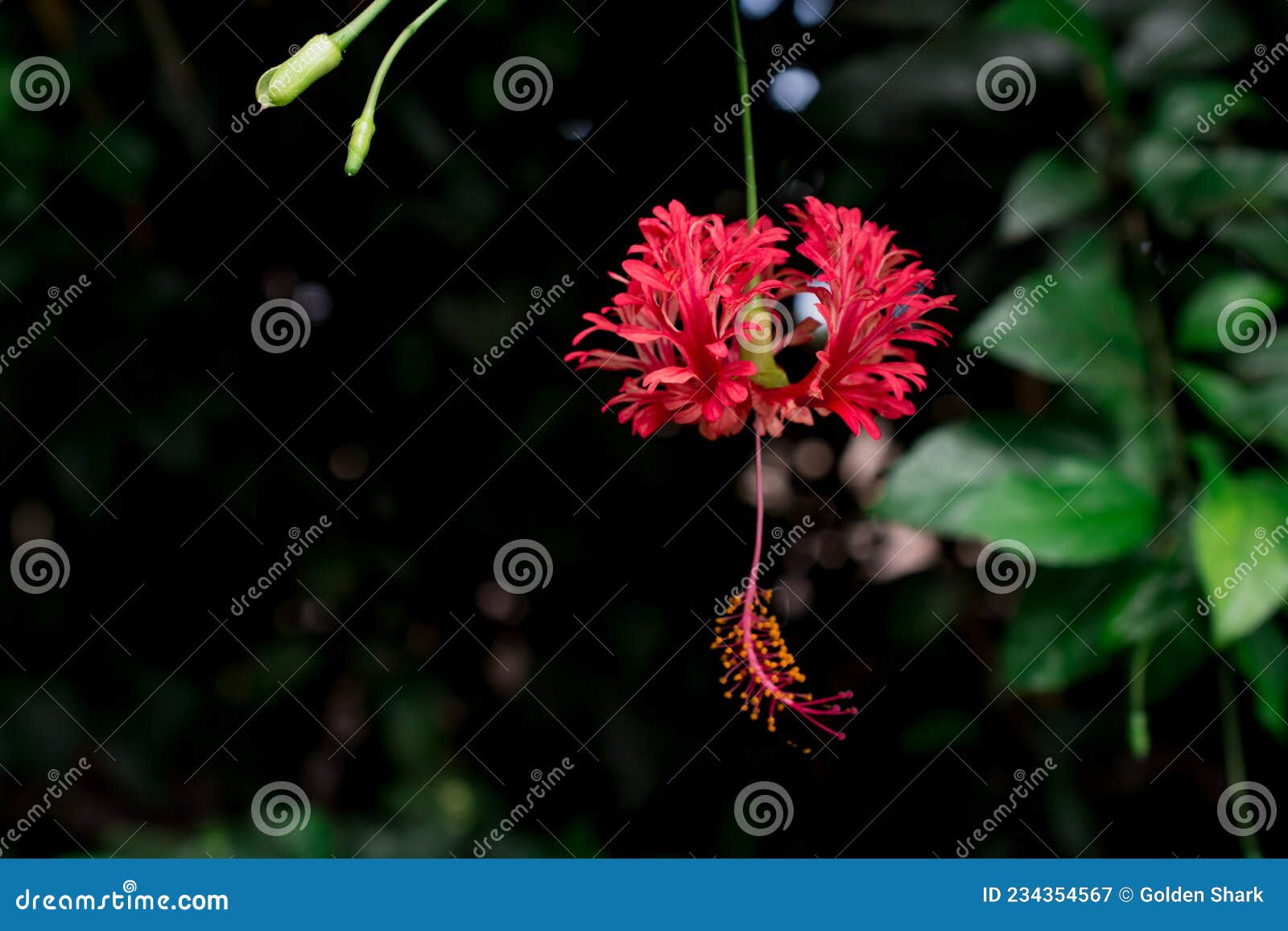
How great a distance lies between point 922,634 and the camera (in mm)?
1273

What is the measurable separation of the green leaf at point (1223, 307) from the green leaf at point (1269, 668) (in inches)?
11.4

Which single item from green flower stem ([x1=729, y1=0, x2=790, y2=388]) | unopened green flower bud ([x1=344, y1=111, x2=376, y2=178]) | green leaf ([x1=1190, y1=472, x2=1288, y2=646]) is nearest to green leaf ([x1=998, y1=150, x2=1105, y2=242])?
green leaf ([x1=1190, y1=472, x2=1288, y2=646])

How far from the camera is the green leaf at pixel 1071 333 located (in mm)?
981

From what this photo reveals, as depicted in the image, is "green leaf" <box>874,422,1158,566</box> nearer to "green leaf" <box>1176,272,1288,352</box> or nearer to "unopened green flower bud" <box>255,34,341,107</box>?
"green leaf" <box>1176,272,1288,352</box>

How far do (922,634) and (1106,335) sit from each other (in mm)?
434

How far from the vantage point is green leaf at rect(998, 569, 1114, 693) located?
102cm

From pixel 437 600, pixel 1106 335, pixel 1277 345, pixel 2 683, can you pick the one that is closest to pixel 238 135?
pixel 437 600

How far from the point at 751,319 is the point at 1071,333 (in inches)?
17.8

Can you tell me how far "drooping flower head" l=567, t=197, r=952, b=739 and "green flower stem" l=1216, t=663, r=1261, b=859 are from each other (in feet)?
2.07

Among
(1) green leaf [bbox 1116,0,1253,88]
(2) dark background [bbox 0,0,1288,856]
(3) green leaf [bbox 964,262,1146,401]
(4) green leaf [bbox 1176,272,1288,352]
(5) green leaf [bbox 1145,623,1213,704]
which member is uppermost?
(1) green leaf [bbox 1116,0,1253,88]

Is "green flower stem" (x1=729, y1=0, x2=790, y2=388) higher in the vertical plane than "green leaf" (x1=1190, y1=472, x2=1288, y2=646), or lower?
lower

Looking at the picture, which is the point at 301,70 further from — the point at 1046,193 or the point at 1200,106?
the point at 1200,106

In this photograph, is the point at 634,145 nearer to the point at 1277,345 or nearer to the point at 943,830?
the point at 1277,345

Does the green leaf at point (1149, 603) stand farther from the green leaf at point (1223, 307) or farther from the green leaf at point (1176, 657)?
the green leaf at point (1223, 307)
